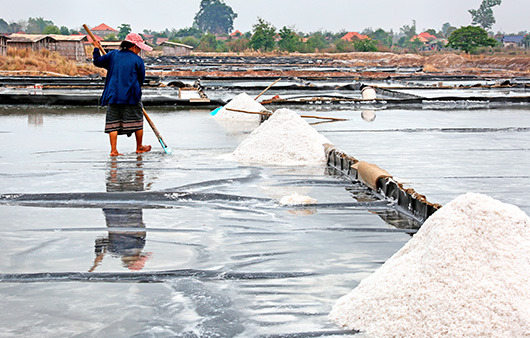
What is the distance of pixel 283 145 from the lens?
5.28 metres

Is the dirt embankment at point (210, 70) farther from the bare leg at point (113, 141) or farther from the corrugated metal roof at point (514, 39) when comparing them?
the corrugated metal roof at point (514, 39)

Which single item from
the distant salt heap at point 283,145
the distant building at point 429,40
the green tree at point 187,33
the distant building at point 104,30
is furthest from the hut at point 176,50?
the distant building at point 104,30

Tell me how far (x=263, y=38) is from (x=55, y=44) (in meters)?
29.4

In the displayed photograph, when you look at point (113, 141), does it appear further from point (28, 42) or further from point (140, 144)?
point (28, 42)

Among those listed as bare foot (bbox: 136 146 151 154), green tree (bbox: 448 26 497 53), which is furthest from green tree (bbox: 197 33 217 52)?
bare foot (bbox: 136 146 151 154)

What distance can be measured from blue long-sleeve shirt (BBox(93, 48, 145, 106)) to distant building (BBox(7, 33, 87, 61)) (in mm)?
24558

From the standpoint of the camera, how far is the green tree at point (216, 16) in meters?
113

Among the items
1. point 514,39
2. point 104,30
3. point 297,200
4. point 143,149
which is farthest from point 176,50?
point 104,30

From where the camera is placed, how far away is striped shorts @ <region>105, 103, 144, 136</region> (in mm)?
5363

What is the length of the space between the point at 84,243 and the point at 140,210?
0.70 metres

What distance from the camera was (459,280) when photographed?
2.08 meters

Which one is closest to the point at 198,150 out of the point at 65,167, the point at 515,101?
the point at 65,167

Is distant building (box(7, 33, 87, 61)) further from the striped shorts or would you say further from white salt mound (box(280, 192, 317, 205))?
white salt mound (box(280, 192, 317, 205))

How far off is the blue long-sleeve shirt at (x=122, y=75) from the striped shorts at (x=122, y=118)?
2.8 inches
